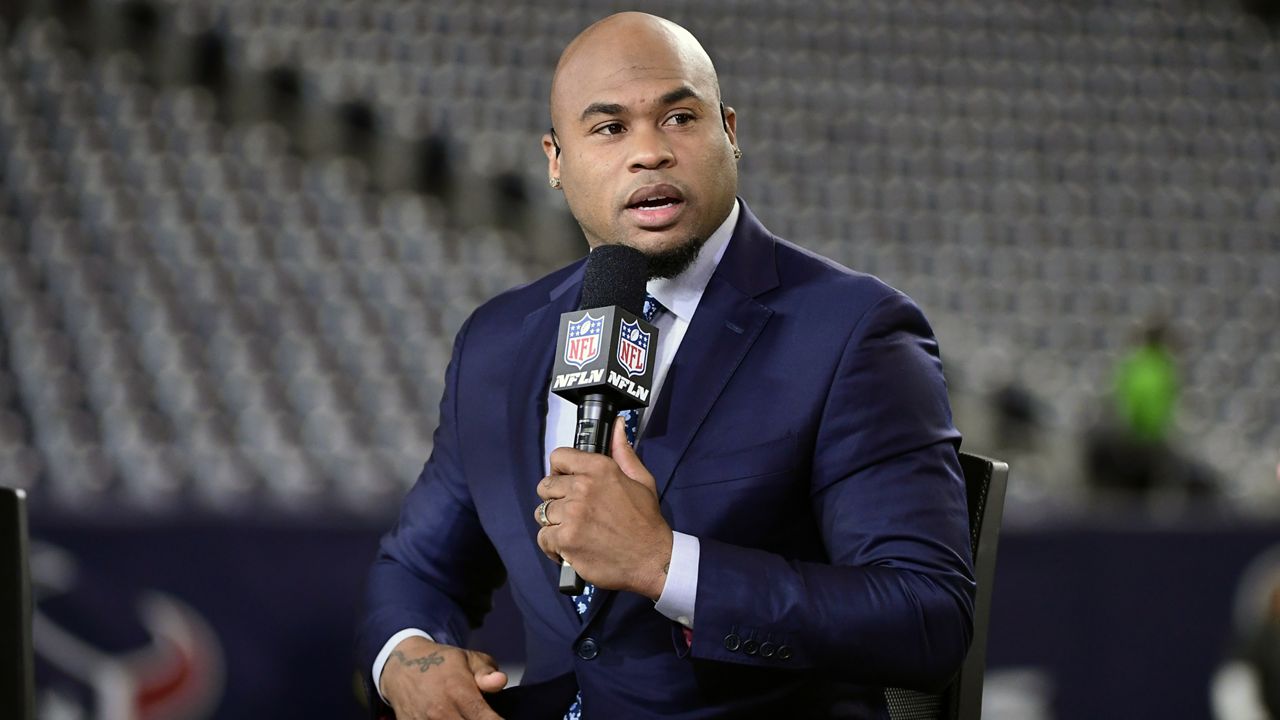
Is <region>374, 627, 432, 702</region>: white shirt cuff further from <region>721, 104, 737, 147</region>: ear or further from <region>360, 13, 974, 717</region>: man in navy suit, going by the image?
<region>721, 104, 737, 147</region>: ear

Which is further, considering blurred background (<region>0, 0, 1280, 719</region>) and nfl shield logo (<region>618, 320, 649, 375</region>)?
blurred background (<region>0, 0, 1280, 719</region>)

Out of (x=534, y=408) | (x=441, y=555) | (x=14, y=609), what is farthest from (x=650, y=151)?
(x=14, y=609)

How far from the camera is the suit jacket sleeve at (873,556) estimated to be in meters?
1.47

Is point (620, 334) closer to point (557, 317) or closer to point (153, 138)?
point (557, 317)

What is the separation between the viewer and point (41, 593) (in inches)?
162

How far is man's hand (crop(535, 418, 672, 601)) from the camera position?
140 centimetres

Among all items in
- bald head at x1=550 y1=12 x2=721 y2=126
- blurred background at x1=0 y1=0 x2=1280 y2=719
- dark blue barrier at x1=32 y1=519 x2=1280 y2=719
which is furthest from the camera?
blurred background at x1=0 y1=0 x2=1280 y2=719

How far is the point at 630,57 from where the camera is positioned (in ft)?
5.52

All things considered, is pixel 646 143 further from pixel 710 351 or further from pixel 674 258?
pixel 710 351

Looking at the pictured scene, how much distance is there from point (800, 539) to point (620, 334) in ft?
1.14

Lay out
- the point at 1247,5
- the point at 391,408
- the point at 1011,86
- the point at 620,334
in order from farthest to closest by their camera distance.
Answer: the point at 1247,5, the point at 1011,86, the point at 391,408, the point at 620,334

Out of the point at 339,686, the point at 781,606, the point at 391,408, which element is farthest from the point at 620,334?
the point at 391,408

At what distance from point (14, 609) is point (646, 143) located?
934 mm

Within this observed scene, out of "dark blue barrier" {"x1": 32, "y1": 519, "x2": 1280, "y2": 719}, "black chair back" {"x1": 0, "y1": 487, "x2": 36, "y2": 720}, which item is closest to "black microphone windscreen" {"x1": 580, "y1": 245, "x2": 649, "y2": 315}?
"black chair back" {"x1": 0, "y1": 487, "x2": 36, "y2": 720}
